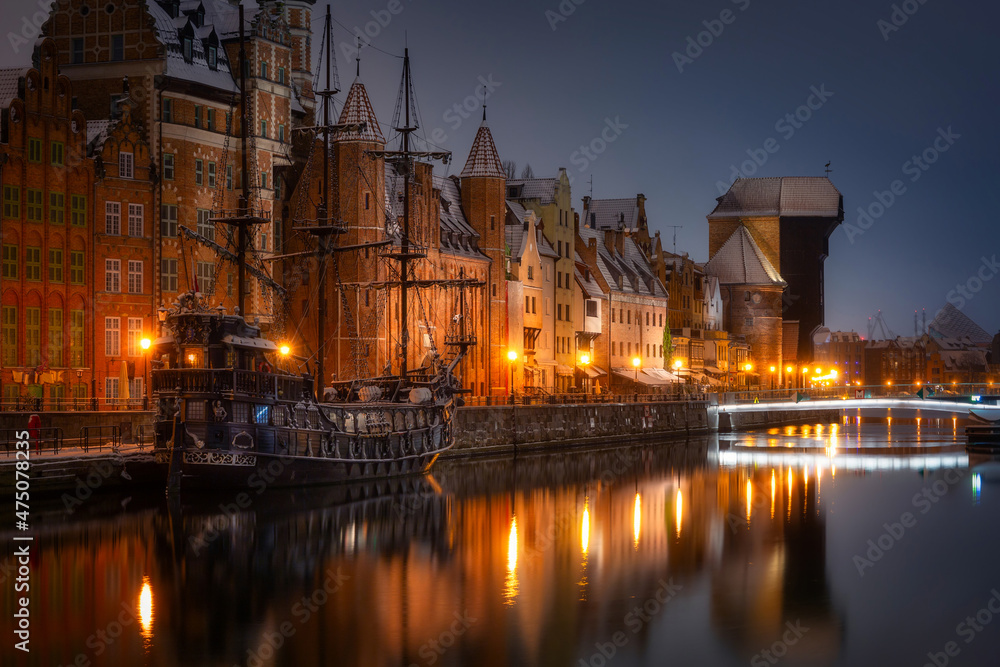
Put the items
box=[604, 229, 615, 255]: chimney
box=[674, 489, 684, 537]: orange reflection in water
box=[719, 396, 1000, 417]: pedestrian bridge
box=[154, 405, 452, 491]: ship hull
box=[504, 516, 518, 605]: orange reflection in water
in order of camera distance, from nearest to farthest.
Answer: box=[504, 516, 518, 605]: orange reflection in water, box=[154, 405, 452, 491]: ship hull, box=[674, 489, 684, 537]: orange reflection in water, box=[719, 396, 1000, 417]: pedestrian bridge, box=[604, 229, 615, 255]: chimney

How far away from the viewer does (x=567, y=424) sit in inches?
2982

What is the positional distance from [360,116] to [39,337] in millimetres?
21476

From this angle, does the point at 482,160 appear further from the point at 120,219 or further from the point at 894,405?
the point at 894,405

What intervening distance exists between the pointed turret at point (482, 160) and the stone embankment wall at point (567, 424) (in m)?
16.5

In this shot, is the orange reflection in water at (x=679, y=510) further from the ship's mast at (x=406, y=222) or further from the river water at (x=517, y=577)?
the ship's mast at (x=406, y=222)

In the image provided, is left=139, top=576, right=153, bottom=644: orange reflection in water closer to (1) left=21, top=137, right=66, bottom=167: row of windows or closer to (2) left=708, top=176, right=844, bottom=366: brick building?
(1) left=21, top=137, right=66, bottom=167: row of windows

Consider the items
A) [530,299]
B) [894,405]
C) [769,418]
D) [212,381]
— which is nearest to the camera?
[212,381]

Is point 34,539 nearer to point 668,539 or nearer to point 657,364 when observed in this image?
point 668,539

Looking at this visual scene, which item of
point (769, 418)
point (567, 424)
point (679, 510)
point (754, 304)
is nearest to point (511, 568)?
point (679, 510)

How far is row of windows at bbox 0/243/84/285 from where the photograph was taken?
187 feet

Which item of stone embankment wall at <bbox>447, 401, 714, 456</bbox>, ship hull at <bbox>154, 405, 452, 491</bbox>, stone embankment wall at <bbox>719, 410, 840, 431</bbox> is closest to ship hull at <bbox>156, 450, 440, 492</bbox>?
ship hull at <bbox>154, 405, 452, 491</bbox>

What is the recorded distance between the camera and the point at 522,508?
1937 inches

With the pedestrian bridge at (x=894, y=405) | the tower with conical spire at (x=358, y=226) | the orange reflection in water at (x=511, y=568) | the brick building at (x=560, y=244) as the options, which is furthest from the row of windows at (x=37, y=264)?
the pedestrian bridge at (x=894, y=405)

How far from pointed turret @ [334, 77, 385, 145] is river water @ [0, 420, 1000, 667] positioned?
68.5ft
